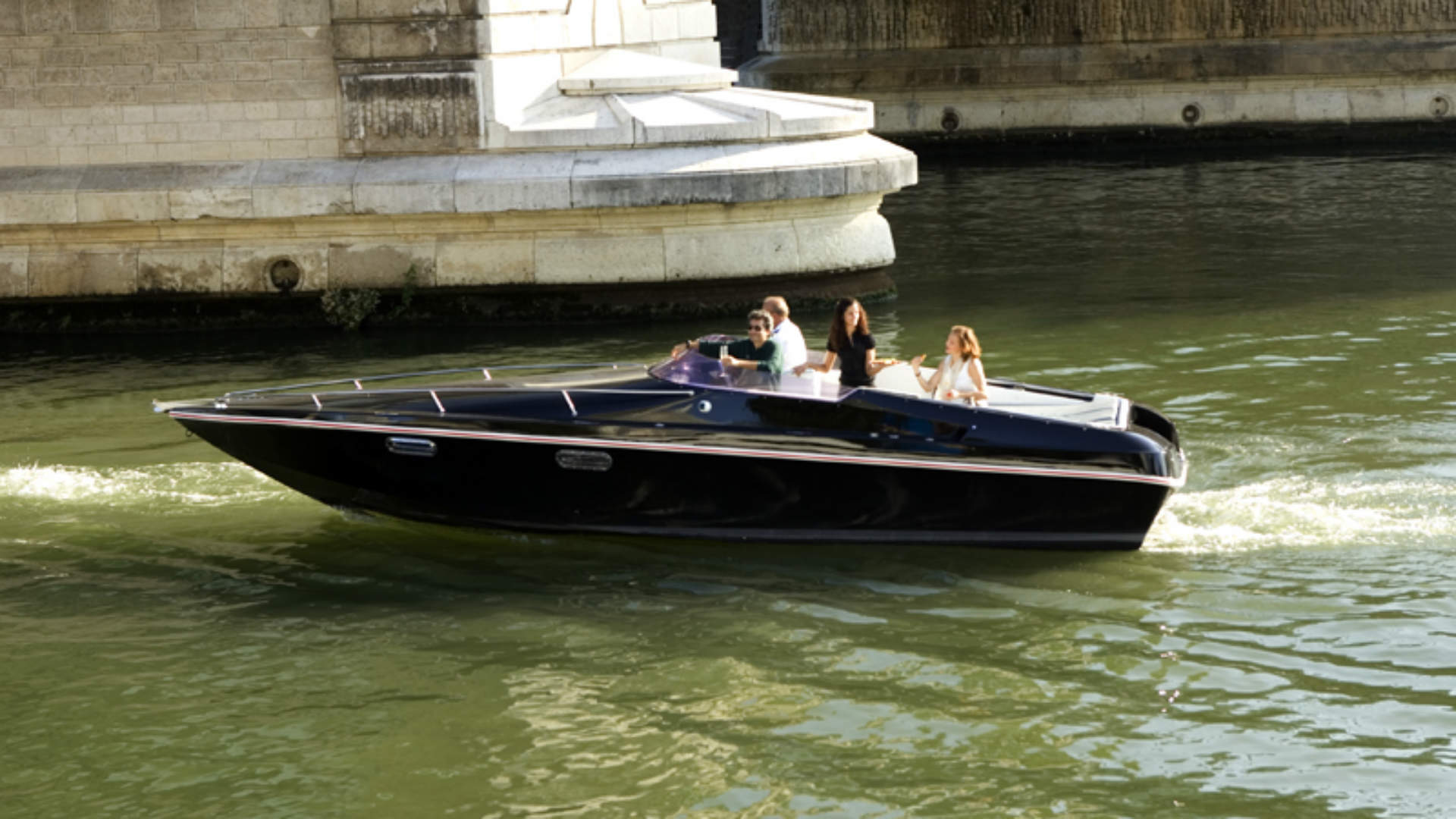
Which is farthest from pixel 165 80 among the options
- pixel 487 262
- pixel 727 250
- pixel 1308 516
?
pixel 1308 516

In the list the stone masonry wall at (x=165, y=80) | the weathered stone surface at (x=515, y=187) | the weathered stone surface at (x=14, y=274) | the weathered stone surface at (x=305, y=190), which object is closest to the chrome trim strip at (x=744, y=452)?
the weathered stone surface at (x=515, y=187)

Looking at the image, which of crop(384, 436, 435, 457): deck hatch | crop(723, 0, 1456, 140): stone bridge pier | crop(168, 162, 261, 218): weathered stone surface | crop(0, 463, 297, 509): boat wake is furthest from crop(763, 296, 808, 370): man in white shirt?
crop(723, 0, 1456, 140): stone bridge pier

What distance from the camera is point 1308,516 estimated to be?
795cm

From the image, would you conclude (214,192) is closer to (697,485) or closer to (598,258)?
(598,258)

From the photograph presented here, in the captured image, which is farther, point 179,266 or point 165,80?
point 179,266

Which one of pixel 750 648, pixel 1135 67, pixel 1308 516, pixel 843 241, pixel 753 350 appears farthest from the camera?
pixel 1135 67

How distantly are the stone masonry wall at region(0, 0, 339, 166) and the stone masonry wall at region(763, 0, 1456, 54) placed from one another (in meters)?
15.1

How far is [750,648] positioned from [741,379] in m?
1.50

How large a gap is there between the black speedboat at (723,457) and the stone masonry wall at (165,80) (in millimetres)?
5386

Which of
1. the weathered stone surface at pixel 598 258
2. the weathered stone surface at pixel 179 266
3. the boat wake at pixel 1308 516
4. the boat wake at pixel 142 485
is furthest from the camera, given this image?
the weathered stone surface at pixel 179 266

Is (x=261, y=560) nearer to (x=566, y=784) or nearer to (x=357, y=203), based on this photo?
(x=566, y=784)

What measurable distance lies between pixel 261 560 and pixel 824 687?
2.83 m

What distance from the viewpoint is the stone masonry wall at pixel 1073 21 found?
25297 mm

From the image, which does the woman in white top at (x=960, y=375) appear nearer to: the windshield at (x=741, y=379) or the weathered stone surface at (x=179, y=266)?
the windshield at (x=741, y=379)
